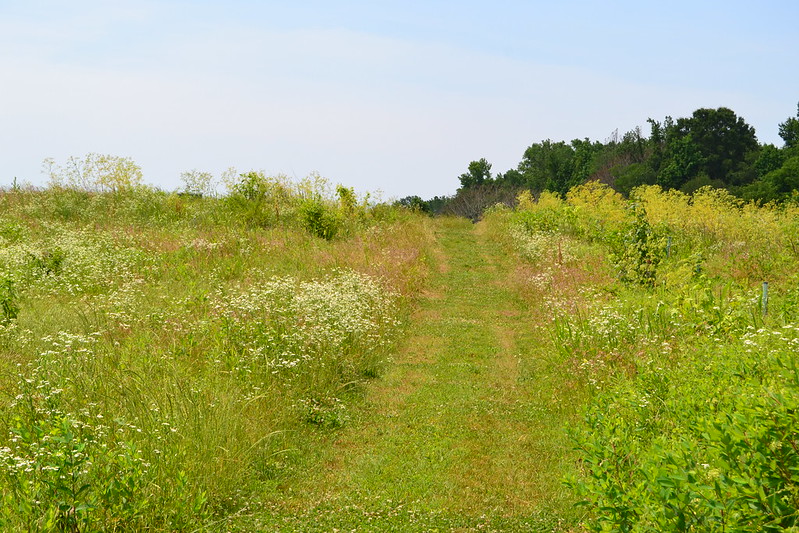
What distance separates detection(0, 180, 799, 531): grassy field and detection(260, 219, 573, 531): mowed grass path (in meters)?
0.03

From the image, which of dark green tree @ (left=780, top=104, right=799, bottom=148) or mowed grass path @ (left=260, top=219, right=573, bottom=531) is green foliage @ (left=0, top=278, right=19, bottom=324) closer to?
mowed grass path @ (left=260, top=219, right=573, bottom=531)

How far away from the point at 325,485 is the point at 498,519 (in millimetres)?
1629

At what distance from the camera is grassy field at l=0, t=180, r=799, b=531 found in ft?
12.4

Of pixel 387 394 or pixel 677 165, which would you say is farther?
pixel 677 165

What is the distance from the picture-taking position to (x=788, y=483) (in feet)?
9.66

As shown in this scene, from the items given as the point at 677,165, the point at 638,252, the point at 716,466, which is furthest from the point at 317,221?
the point at 677,165

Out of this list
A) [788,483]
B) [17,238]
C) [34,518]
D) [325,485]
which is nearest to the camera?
[788,483]

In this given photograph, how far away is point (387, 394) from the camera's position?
8.08 meters

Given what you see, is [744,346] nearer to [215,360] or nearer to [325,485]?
[325,485]

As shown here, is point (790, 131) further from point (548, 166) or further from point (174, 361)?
point (174, 361)

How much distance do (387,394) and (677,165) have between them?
48.6m

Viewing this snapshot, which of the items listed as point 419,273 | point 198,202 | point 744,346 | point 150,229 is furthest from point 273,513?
point 198,202

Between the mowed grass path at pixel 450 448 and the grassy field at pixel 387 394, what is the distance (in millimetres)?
29

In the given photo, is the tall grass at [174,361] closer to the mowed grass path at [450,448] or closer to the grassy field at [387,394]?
the grassy field at [387,394]
